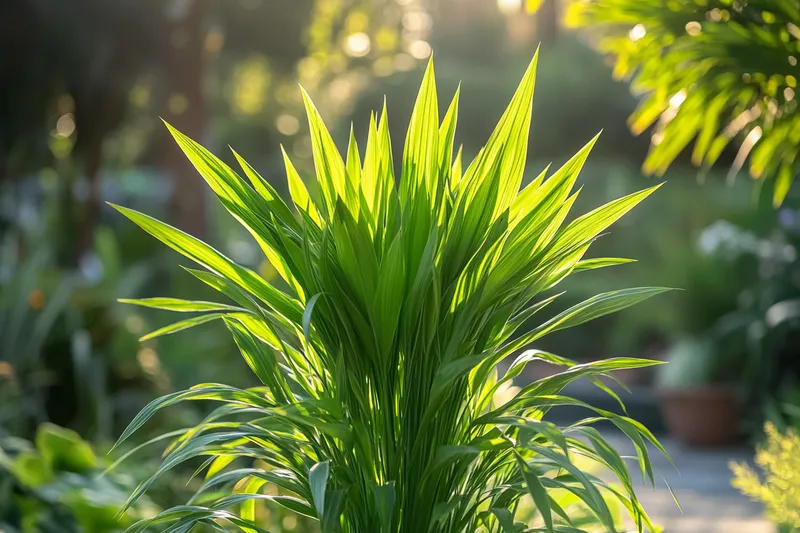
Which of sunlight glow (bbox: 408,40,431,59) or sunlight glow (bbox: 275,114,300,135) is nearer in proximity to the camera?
sunlight glow (bbox: 408,40,431,59)

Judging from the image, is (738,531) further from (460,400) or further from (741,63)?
(460,400)

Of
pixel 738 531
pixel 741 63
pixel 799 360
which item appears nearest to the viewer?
pixel 741 63

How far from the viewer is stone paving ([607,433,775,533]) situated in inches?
196

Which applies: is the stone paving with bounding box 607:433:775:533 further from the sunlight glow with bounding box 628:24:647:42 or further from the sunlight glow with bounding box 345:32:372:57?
the sunlight glow with bounding box 345:32:372:57

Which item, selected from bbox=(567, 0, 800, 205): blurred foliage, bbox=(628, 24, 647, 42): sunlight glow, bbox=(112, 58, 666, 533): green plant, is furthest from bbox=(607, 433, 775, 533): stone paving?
bbox=(112, 58, 666, 533): green plant

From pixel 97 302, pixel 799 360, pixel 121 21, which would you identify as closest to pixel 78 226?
pixel 121 21

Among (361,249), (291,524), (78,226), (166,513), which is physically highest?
(361,249)

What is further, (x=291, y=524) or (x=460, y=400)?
(x=291, y=524)

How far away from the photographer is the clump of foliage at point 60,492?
8.07ft

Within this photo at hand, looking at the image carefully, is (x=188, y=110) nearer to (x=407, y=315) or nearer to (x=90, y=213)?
(x=90, y=213)

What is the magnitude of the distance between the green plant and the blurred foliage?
122 cm

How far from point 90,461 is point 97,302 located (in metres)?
2.73

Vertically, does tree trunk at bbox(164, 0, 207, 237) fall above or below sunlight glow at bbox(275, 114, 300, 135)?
above

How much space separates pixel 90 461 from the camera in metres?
2.93
